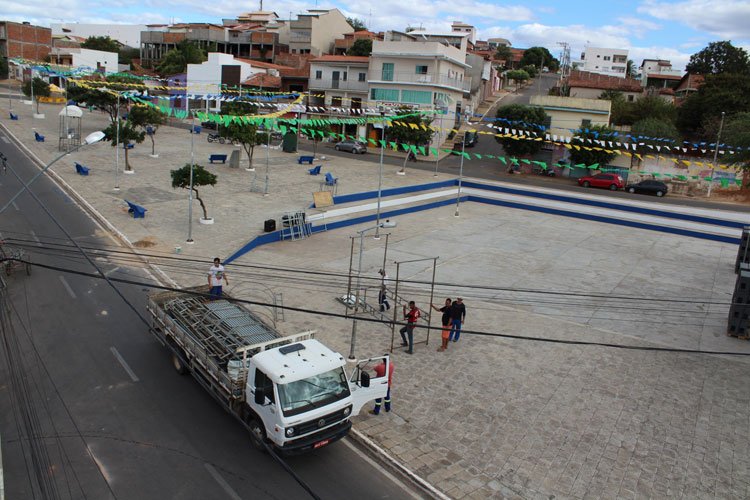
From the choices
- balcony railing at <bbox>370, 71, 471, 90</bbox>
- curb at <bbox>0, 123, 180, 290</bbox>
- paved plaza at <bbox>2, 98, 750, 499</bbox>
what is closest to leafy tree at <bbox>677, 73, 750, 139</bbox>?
balcony railing at <bbox>370, 71, 471, 90</bbox>

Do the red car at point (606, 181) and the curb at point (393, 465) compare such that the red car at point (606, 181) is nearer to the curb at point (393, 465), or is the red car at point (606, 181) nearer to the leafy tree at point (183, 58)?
the curb at point (393, 465)

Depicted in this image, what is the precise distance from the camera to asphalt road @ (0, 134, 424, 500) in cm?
871

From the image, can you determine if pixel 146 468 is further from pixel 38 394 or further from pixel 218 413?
pixel 38 394

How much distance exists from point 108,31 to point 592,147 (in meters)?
108

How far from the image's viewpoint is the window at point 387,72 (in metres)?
54.4

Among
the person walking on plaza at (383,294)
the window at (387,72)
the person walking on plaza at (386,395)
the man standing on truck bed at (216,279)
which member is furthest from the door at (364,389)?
the window at (387,72)

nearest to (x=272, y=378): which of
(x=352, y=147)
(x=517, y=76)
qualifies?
(x=352, y=147)

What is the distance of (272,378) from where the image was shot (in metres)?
9.10

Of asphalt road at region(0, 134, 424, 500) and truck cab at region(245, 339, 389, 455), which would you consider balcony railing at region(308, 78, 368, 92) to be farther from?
truck cab at region(245, 339, 389, 455)

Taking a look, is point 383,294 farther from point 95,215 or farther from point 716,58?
point 716,58

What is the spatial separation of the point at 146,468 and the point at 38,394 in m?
3.49

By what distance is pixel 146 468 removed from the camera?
901 cm

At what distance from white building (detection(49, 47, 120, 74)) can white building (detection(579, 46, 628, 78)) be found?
86557 mm

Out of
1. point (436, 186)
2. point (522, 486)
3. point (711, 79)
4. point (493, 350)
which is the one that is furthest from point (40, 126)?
point (711, 79)
